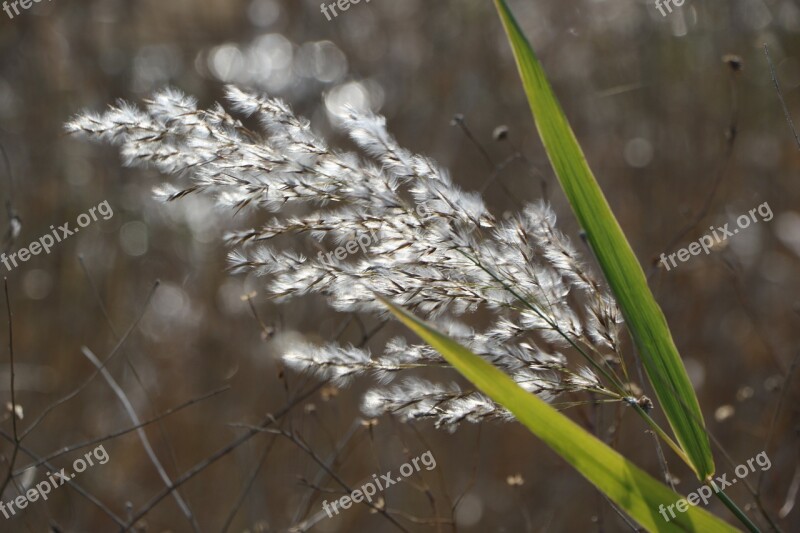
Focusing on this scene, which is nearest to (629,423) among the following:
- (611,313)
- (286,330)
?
(286,330)

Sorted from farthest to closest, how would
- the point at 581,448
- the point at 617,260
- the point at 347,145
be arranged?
the point at 347,145 → the point at 617,260 → the point at 581,448

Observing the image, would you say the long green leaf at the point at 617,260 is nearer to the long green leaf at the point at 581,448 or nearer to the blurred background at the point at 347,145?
the long green leaf at the point at 581,448

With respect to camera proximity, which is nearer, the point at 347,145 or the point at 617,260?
the point at 617,260

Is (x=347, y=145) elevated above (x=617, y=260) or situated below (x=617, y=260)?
below

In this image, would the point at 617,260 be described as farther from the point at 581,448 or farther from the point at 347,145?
the point at 347,145

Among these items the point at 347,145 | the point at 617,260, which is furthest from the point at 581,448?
the point at 347,145
